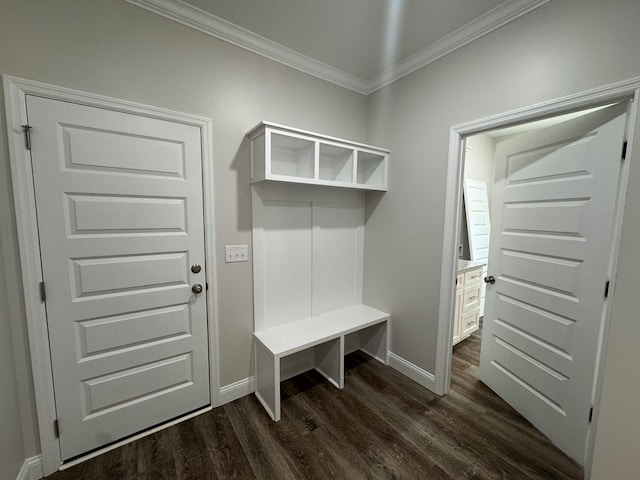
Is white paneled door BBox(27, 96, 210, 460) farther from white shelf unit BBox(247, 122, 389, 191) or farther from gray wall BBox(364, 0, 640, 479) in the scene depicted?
gray wall BBox(364, 0, 640, 479)

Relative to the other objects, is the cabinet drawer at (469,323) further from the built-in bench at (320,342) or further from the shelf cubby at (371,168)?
the shelf cubby at (371,168)

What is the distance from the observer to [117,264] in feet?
5.09

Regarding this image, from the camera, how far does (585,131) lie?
60.2 inches

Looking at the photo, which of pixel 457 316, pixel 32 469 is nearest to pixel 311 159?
pixel 457 316

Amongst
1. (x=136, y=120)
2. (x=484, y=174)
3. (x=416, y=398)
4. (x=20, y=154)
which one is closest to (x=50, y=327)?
(x=20, y=154)

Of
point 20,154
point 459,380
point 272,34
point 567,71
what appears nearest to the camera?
point 20,154

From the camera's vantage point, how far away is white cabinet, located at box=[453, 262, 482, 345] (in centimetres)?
284

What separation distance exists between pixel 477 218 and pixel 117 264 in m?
3.75

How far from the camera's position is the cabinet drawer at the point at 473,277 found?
2.90 meters

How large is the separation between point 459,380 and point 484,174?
2678 mm

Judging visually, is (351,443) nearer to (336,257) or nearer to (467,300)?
(336,257)

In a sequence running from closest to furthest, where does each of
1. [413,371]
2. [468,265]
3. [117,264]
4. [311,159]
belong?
[117,264]
[311,159]
[413,371]
[468,265]

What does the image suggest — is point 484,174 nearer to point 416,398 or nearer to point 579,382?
point 579,382

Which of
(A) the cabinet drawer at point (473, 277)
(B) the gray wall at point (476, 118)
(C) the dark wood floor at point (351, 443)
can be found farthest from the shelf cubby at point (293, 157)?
(A) the cabinet drawer at point (473, 277)
